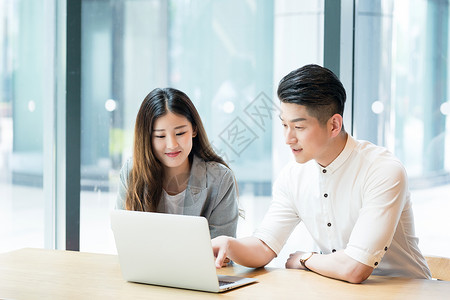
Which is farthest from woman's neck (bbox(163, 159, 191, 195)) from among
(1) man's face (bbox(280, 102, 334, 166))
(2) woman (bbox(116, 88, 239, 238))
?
(1) man's face (bbox(280, 102, 334, 166))

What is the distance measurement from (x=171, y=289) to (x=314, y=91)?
0.82m

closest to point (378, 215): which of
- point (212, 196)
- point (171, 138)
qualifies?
point (212, 196)

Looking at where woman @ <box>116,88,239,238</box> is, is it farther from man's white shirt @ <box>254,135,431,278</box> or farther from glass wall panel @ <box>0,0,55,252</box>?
glass wall panel @ <box>0,0,55,252</box>

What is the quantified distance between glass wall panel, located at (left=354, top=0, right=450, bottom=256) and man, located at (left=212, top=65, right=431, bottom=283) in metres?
1.07

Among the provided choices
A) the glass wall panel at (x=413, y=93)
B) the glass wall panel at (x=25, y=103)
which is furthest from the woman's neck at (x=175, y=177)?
the glass wall panel at (x=25, y=103)

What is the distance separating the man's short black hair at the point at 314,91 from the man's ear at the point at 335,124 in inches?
0.6

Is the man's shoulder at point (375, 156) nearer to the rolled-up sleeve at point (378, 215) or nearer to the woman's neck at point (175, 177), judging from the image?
the rolled-up sleeve at point (378, 215)

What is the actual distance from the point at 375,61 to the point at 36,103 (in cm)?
207

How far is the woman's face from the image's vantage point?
2.54m

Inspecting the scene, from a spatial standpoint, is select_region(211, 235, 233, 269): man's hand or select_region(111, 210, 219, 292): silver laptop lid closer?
select_region(111, 210, 219, 292): silver laptop lid

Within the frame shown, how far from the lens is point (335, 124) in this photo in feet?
7.03

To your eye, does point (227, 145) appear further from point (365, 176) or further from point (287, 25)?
point (365, 176)

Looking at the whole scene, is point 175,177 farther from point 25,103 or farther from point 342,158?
point 25,103

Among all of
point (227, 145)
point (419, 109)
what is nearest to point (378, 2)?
point (419, 109)
